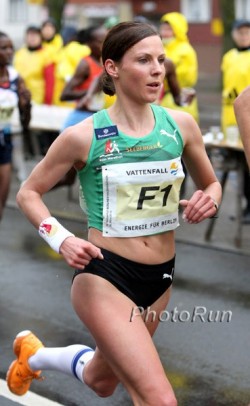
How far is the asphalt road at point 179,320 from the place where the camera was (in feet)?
20.5

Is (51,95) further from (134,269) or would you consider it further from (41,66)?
(134,269)

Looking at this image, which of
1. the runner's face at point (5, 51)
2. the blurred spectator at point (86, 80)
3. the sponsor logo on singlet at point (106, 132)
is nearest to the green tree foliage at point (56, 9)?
the blurred spectator at point (86, 80)

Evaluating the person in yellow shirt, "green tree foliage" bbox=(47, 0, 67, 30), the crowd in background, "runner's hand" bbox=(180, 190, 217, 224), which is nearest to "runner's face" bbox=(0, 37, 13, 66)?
the crowd in background

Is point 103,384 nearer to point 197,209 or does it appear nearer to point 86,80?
point 197,209

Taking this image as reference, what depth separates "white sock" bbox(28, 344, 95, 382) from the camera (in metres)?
5.30

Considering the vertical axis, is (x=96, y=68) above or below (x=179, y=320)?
above

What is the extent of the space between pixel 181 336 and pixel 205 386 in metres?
1.11

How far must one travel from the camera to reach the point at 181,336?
7.41m

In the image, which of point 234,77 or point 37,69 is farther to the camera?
point 37,69

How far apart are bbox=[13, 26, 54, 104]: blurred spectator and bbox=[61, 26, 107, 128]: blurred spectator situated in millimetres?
4086

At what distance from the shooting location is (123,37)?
4793 mm

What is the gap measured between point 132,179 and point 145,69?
1.54 ft

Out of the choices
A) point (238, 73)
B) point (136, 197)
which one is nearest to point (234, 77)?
point (238, 73)

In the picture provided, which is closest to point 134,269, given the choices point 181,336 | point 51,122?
point 181,336
